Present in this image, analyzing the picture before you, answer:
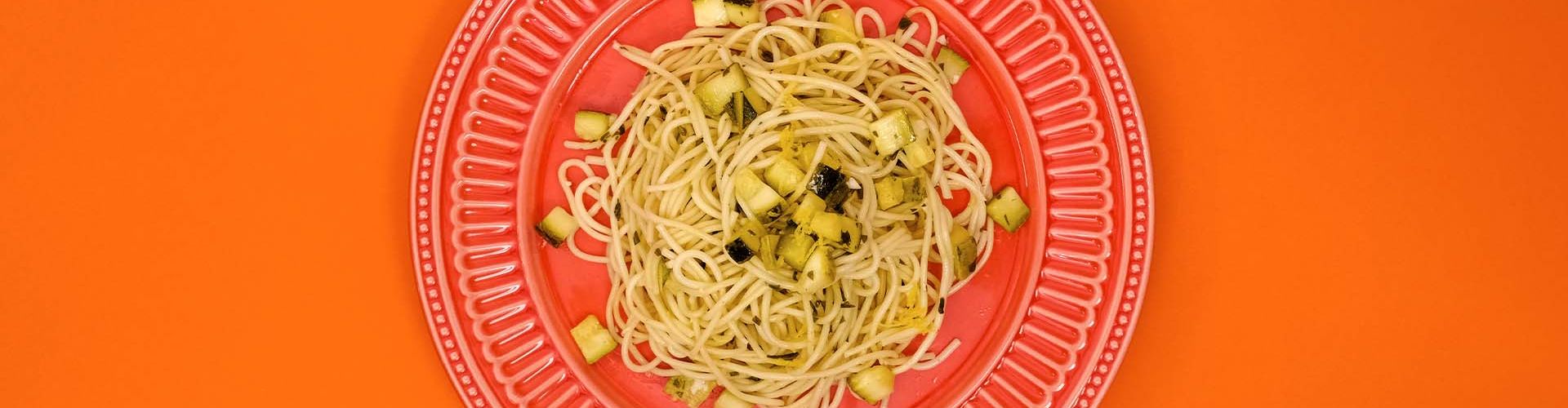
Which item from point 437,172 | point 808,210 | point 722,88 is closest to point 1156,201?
point 808,210

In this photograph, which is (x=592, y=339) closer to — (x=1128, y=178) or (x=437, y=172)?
(x=437, y=172)

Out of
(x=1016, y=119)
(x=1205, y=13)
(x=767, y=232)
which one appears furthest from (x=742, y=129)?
(x=1205, y=13)

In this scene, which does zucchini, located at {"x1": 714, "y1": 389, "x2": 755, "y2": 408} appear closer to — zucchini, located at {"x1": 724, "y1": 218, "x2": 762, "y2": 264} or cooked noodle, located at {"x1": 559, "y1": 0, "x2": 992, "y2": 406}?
cooked noodle, located at {"x1": 559, "y1": 0, "x2": 992, "y2": 406}

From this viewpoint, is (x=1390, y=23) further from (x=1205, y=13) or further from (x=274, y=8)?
(x=274, y=8)

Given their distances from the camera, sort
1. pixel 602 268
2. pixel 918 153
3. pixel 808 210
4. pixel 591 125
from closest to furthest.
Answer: pixel 808 210, pixel 918 153, pixel 591 125, pixel 602 268

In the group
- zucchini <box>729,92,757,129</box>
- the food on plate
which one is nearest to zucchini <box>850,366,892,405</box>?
the food on plate
